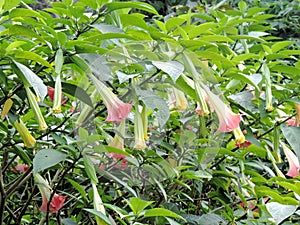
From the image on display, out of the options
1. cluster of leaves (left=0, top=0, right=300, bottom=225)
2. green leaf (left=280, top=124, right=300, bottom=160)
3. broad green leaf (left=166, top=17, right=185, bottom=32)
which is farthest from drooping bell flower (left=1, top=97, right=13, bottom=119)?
green leaf (left=280, top=124, right=300, bottom=160)

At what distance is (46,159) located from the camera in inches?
36.4

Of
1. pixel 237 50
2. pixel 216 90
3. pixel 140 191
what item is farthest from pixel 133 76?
pixel 237 50

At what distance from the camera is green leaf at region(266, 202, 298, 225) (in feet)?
3.18

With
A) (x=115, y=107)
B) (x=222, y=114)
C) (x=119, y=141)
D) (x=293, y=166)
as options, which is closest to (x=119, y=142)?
(x=119, y=141)

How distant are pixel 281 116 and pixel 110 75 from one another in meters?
0.57

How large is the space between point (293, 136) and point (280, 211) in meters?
0.28

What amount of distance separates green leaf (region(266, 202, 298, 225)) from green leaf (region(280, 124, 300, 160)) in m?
0.20

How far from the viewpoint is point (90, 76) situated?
899 mm

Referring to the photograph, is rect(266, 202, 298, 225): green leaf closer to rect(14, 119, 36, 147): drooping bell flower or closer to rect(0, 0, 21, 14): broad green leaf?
rect(14, 119, 36, 147): drooping bell flower

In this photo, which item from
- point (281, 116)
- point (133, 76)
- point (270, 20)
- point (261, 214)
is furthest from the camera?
point (270, 20)

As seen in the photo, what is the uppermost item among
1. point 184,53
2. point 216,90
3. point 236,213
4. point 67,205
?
point 184,53

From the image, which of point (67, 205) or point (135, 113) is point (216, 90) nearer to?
point (135, 113)

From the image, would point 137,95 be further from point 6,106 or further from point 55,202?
point 55,202

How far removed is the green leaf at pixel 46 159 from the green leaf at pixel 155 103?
198mm
